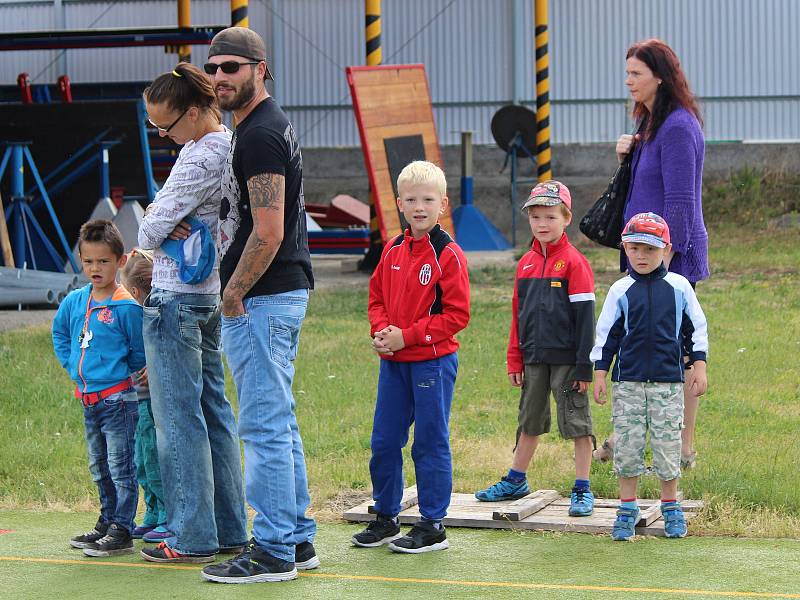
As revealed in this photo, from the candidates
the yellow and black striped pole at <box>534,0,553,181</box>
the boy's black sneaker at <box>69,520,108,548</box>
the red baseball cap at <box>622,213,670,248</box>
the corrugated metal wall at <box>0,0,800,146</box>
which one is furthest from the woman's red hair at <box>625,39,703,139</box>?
the corrugated metal wall at <box>0,0,800,146</box>

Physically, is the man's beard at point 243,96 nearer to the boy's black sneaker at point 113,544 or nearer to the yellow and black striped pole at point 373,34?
the boy's black sneaker at point 113,544

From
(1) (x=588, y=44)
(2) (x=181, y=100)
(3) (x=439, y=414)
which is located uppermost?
(1) (x=588, y=44)

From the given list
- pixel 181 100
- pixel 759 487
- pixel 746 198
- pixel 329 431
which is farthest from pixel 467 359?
pixel 746 198

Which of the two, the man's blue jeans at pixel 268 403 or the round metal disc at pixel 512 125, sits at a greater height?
the round metal disc at pixel 512 125

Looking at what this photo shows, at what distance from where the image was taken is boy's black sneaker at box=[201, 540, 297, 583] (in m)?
4.64

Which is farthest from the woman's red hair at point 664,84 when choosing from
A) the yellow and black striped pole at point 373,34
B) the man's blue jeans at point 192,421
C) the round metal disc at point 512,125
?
the round metal disc at point 512,125

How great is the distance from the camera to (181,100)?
4.68 m

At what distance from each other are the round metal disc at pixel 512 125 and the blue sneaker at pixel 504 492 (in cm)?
1505

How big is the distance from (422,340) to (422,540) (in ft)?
2.56

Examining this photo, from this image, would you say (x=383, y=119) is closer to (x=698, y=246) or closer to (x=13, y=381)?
(x=13, y=381)

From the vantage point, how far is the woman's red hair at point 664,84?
5828 millimetres

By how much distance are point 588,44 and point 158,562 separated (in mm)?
21108

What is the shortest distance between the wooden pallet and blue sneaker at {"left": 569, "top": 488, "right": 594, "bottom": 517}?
34 millimetres

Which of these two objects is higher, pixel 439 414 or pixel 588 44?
pixel 588 44
